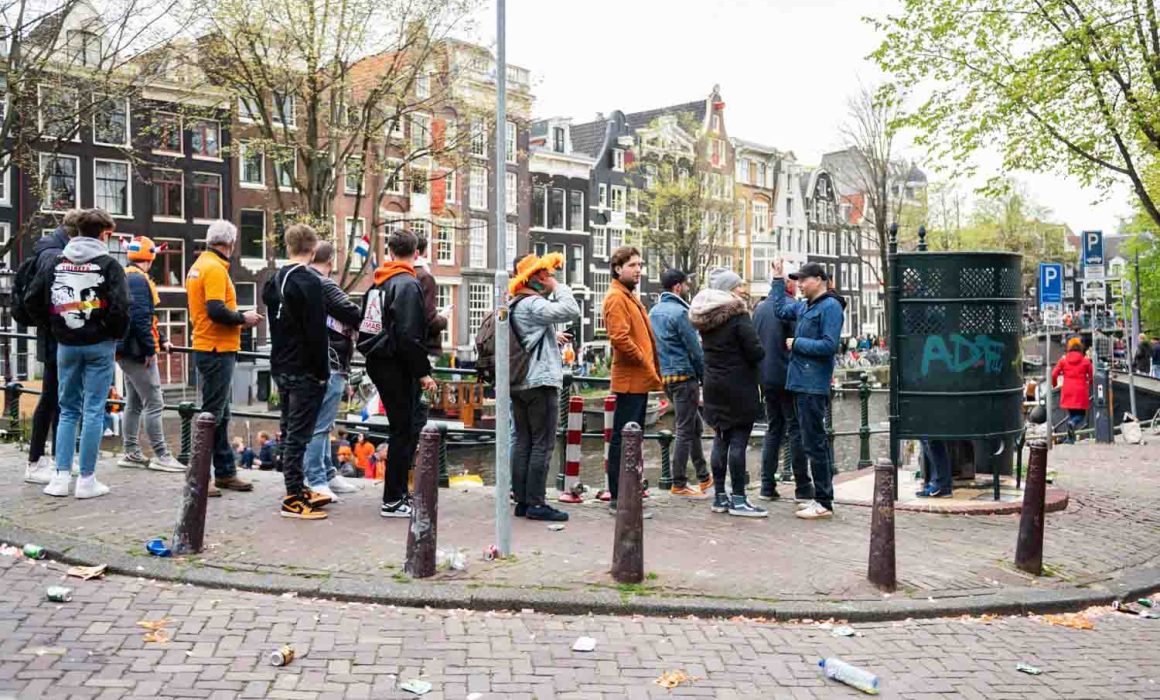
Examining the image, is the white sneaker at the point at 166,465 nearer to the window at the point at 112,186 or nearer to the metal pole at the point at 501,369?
the metal pole at the point at 501,369

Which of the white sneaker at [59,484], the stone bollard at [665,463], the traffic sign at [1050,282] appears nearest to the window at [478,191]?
the traffic sign at [1050,282]

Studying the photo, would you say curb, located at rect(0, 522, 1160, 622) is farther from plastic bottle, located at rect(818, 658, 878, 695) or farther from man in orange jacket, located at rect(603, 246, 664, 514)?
man in orange jacket, located at rect(603, 246, 664, 514)

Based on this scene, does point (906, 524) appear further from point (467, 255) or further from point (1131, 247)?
point (1131, 247)

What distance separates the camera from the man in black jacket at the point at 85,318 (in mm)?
6977

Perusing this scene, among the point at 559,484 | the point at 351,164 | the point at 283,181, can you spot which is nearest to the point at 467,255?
the point at 283,181

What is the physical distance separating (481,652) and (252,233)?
35336 millimetres

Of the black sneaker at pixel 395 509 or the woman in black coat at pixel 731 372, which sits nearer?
the black sneaker at pixel 395 509

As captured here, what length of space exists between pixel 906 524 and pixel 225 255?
18.0ft

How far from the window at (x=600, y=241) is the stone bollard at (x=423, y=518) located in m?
46.5

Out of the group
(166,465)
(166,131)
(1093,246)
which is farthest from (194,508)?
(166,131)

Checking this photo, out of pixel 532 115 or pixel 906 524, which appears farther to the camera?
pixel 532 115

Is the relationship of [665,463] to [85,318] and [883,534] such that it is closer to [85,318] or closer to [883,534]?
[883,534]

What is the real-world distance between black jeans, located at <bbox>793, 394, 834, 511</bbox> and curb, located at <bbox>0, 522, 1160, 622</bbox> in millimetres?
2046

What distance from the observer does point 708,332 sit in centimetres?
778
